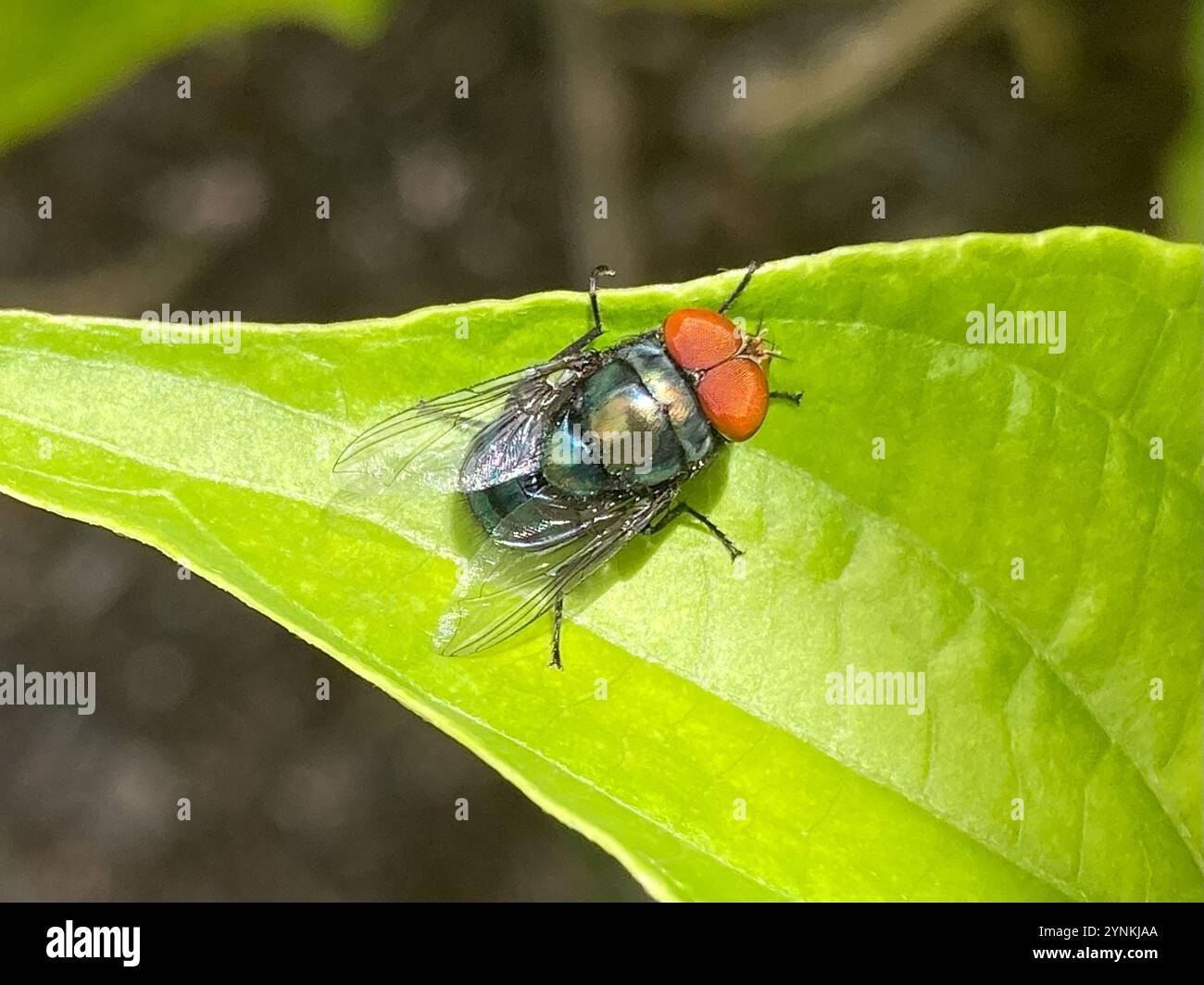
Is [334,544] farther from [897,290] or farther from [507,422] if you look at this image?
[897,290]

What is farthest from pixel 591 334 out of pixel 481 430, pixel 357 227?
pixel 357 227

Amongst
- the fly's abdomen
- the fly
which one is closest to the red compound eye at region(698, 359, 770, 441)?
the fly

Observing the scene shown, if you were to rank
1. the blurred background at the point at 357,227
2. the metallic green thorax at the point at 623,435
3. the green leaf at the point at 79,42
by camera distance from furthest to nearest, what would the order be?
the blurred background at the point at 357,227 < the green leaf at the point at 79,42 < the metallic green thorax at the point at 623,435

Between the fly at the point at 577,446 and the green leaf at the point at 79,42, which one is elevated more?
the green leaf at the point at 79,42

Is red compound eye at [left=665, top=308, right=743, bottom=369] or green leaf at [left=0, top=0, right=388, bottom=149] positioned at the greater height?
green leaf at [left=0, top=0, right=388, bottom=149]

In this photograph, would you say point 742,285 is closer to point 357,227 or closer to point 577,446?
point 577,446

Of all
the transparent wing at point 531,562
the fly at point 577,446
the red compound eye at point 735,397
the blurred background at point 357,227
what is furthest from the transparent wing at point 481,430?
the blurred background at point 357,227

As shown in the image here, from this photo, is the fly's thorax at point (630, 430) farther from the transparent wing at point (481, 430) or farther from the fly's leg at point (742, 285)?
the fly's leg at point (742, 285)

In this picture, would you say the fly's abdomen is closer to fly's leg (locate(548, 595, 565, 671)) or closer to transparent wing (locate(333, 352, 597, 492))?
transparent wing (locate(333, 352, 597, 492))
